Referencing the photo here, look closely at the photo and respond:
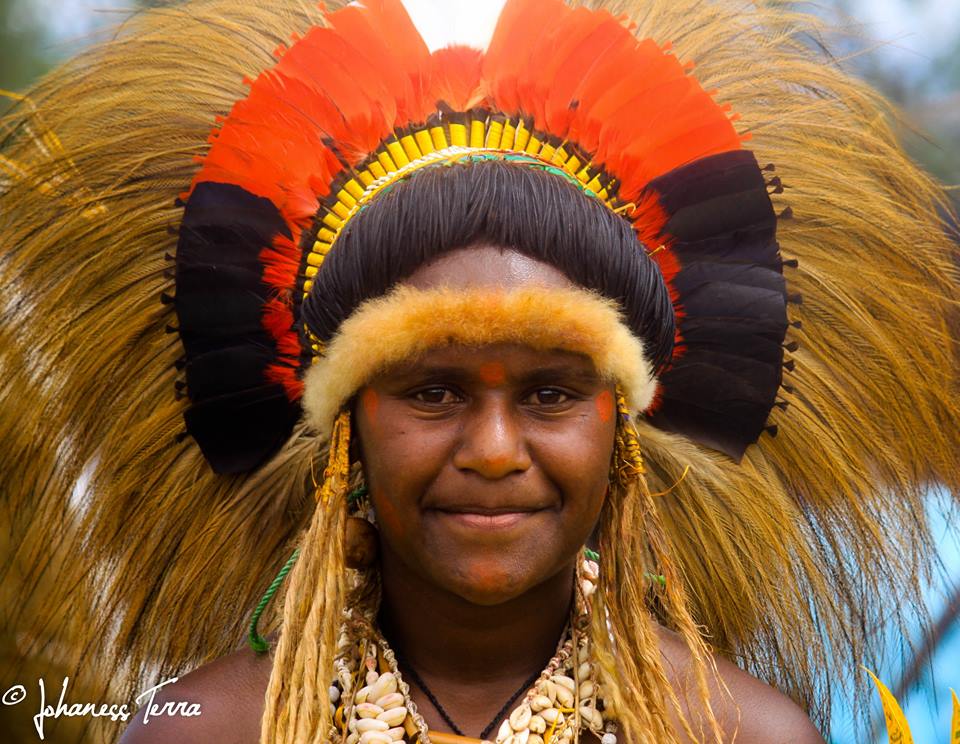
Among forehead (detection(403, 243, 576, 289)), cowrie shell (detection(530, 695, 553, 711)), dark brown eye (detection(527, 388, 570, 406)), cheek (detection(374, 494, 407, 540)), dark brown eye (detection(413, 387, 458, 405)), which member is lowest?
cowrie shell (detection(530, 695, 553, 711))

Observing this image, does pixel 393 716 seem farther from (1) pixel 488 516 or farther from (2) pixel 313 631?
(1) pixel 488 516

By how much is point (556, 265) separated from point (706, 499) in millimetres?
845

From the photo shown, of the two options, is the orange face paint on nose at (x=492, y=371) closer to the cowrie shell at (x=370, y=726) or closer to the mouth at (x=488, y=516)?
the mouth at (x=488, y=516)

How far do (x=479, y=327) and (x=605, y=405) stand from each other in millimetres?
324

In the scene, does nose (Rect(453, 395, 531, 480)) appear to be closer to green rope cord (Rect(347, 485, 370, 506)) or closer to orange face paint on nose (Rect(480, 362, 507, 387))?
orange face paint on nose (Rect(480, 362, 507, 387))

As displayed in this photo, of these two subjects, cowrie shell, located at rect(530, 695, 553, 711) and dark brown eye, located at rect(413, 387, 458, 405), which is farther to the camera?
cowrie shell, located at rect(530, 695, 553, 711)

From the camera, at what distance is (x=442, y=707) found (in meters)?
2.34

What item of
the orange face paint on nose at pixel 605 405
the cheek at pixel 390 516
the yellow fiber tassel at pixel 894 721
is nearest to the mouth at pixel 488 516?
the cheek at pixel 390 516

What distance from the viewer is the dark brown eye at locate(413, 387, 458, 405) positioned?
6.93ft

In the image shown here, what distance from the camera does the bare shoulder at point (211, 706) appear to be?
2.39 meters

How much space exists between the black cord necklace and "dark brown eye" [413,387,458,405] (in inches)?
24.0

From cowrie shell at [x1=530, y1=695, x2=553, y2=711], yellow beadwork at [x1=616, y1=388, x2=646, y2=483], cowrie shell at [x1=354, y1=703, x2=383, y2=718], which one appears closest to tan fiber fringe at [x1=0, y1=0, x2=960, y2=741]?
yellow beadwork at [x1=616, y1=388, x2=646, y2=483]

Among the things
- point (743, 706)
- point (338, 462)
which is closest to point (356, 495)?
point (338, 462)

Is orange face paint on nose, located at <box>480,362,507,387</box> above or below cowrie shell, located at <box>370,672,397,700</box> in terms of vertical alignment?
above
